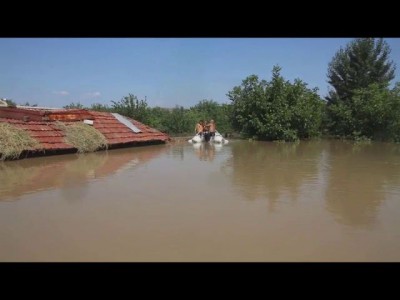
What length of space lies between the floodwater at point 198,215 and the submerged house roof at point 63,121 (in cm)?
314

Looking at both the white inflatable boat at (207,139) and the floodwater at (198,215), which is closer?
the floodwater at (198,215)

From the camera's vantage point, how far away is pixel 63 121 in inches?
572

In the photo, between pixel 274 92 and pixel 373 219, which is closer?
pixel 373 219

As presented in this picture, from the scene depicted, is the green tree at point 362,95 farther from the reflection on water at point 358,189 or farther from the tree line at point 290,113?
the reflection on water at point 358,189

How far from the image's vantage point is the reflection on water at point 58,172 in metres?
6.56

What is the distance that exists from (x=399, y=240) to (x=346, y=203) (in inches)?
66.2

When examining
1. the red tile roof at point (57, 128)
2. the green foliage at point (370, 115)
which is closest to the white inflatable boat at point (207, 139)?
the red tile roof at point (57, 128)

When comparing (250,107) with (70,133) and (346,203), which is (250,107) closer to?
(70,133)

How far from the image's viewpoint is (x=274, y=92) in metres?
22.4

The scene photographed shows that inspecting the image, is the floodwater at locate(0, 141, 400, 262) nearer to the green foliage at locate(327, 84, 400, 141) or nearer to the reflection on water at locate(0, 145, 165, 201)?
the reflection on water at locate(0, 145, 165, 201)

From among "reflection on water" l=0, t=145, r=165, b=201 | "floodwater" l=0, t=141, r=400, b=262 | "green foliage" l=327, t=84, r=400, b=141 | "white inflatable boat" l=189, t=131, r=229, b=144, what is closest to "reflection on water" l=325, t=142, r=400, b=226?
"floodwater" l=0, t=141, r=400, b=262

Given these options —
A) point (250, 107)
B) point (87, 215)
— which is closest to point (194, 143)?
point (250, 107)

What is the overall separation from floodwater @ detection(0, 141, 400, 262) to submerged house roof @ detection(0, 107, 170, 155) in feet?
10.3

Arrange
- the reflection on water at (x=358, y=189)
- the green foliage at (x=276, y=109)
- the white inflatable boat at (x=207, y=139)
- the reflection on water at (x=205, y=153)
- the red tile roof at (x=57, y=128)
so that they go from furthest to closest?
the green foliage at (x=276, y=109)
the white inflatable boat at (x=207, y=139)
the reflection on water at (x=205, y=153)
the red tile roof at (x=57, y=128)
the reflection on water at (x=358, y=189)
